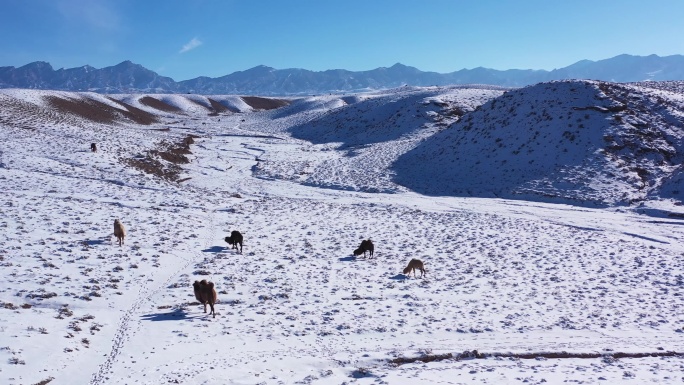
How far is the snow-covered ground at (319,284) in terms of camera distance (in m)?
10.8

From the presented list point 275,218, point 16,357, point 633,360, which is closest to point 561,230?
point 633,360

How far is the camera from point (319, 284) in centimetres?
1650

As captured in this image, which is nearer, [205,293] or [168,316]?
[168,316]

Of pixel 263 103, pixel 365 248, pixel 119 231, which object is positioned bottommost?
pixel 365 248

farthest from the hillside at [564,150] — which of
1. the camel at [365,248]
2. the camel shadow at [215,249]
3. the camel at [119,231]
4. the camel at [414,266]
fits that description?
the camel at [119,231]

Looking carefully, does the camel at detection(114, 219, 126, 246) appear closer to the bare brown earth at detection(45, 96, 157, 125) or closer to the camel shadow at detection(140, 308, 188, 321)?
the camel shadow at detection(140, 308, 188, 321)

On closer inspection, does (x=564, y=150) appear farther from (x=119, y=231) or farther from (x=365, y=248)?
(x=119, y=231)

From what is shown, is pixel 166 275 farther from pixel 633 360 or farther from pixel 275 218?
pixel 633 360

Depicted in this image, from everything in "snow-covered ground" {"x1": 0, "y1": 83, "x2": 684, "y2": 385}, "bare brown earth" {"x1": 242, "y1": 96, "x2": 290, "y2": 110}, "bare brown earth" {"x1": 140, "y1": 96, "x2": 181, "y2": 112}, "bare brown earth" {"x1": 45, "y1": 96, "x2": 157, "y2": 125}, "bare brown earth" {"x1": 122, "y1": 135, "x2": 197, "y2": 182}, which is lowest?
"snow-covered ground" {"x1": 0, "y1": 83, "x2": 684, "y2": 385}

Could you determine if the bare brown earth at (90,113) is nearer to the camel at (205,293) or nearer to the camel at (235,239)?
the camel at (235,239)

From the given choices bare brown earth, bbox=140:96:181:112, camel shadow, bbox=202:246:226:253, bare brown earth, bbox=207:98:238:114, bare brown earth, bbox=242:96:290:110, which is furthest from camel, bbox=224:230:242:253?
bare brown earth, bbox=242:96:290:110

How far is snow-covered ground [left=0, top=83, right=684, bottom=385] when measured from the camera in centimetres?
1084

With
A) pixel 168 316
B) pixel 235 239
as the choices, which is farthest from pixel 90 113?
pixel 168 316

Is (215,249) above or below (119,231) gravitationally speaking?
below
